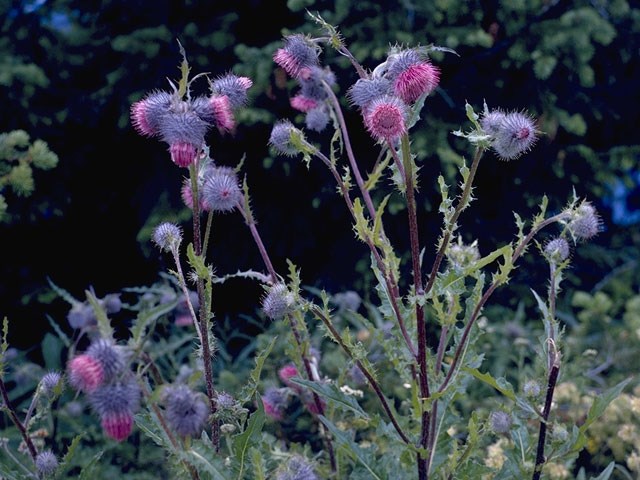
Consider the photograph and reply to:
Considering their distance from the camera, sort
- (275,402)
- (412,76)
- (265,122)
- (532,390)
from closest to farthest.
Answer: (412,76) → (532,390) → (275,402) → (265,122)

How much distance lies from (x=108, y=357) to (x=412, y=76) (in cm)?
123

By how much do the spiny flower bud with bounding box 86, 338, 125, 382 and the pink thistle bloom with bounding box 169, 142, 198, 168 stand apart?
23.5 inches

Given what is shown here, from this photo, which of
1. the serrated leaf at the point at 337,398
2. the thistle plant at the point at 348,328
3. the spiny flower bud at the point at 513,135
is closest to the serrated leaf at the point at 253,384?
the thistle plant at the point at 348,328

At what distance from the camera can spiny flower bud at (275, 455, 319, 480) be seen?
8.04ft

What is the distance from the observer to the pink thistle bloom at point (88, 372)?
1857 millimetres

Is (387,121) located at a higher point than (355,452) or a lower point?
higher

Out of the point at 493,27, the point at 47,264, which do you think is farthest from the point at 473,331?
the point at 47,264

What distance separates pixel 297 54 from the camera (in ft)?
8.98

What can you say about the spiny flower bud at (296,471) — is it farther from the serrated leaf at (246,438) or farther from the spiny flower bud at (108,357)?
the spiny flower bud at (108,357)

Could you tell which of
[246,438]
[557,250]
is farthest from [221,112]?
[557,250]

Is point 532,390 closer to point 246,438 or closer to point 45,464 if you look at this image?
point 246,438

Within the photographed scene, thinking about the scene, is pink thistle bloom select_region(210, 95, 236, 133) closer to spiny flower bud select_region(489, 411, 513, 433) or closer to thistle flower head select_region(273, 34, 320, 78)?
thistle flower head select_region(273, 34, 320, 78)

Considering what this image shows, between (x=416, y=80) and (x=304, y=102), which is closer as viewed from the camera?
(x=416, y=80)

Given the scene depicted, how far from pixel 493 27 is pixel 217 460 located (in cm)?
425
